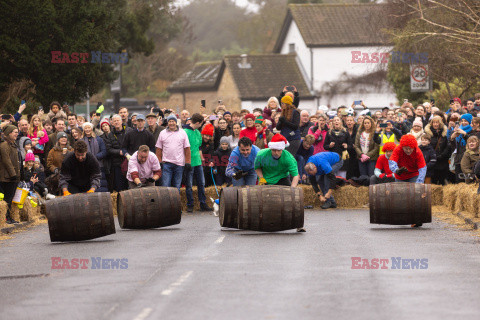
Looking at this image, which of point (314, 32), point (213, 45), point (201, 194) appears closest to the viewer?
point (201, 194)

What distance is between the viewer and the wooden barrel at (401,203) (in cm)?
1822

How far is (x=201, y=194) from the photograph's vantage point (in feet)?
79.6

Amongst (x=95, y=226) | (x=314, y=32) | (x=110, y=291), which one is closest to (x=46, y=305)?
(x=110, y=291)

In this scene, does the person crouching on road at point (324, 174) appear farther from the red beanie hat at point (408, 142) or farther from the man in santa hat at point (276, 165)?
the man in santa hat at point (276, 165)

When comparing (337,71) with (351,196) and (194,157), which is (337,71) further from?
(194,157)

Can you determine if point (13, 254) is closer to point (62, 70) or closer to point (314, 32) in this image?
point (62, 70)

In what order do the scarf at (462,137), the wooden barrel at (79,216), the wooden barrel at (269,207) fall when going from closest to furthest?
the wooden barrel at (79,216)
the wooden barrel at (269,207)
the scarf at (462,137)

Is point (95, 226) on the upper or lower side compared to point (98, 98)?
lower

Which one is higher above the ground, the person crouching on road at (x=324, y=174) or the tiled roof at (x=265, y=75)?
the tiled roof at (x=265, y=75)

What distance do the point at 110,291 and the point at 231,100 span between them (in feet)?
211

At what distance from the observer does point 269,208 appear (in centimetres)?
1697

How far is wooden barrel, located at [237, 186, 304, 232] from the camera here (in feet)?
55.6

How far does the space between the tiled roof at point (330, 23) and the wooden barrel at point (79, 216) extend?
56.1 meters

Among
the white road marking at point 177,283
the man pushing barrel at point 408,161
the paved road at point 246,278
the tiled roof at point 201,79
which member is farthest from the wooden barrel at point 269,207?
the tiled roof at point 201,79
